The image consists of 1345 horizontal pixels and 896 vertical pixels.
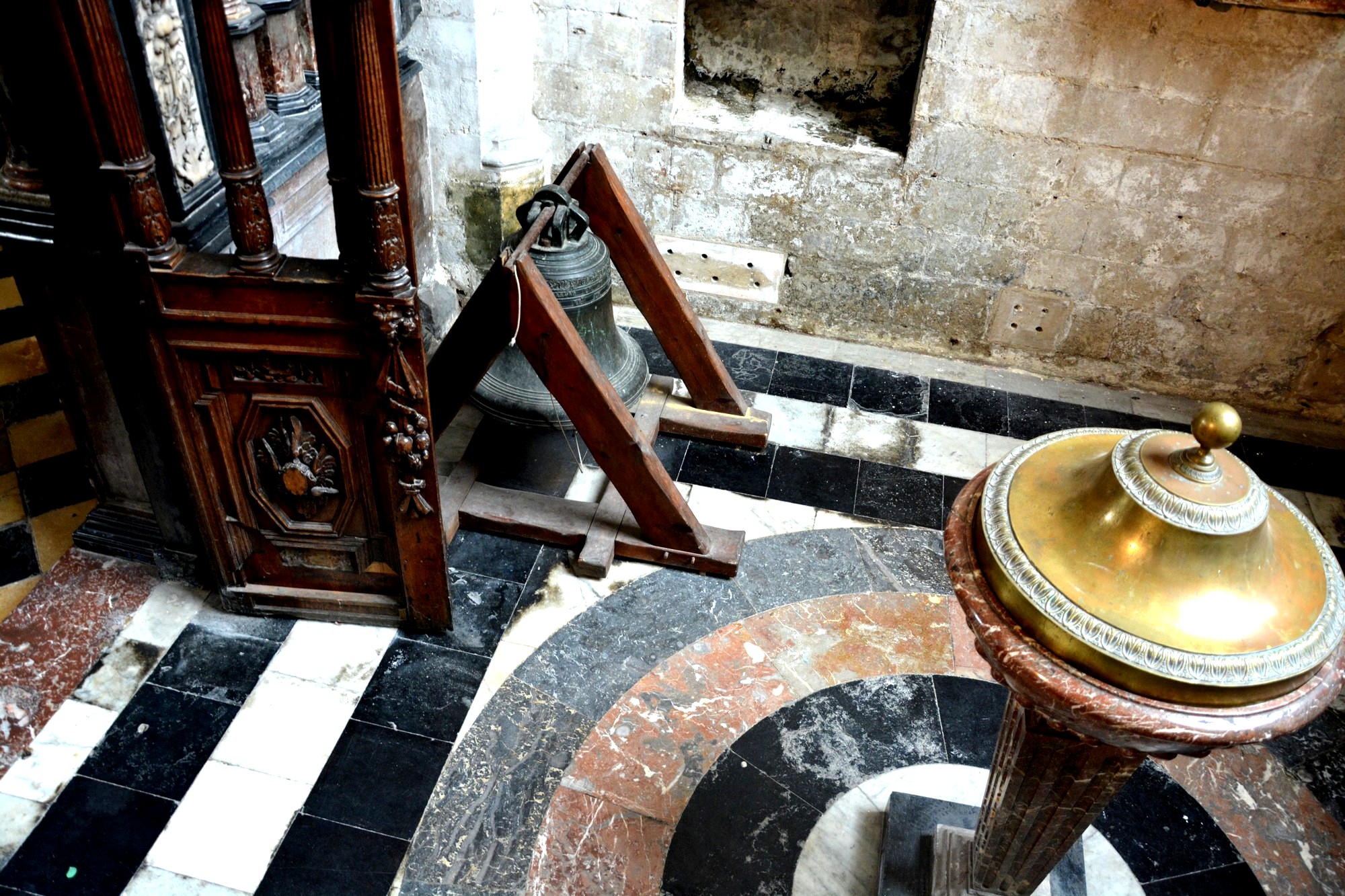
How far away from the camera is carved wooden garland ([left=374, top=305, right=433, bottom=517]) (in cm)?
234

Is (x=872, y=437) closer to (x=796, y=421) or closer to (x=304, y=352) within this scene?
(x=796, y=421)

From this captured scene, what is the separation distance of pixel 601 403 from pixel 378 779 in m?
1.21

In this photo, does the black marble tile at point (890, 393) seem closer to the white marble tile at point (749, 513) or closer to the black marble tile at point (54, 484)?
the white marble tile at point (749, 513)

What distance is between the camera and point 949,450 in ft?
12.8

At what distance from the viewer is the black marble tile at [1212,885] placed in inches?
96.0

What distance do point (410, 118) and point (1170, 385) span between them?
3431 mm

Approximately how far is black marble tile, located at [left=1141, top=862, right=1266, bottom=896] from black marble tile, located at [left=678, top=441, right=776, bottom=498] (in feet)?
5.67

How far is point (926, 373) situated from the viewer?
4.34m

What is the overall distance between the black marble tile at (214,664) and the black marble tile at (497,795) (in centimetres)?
68

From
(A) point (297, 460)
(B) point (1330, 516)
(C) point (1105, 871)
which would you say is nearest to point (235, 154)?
(A) point (297, 460)

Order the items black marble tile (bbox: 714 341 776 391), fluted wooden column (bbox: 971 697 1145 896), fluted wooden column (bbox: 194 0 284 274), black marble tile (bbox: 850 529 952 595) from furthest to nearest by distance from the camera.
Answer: black marble tile (bbox: 714 341 776 391)
black marble tile (bbox: 850 529 952 595)
fluted wooden column (bbox: 194 0 284 274)
fluted wooden column (bbox: 971 697 1145 896)

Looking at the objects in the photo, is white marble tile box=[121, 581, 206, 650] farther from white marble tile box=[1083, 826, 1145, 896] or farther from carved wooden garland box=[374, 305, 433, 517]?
white marble tile box=[1083, 826, 1145, 896]

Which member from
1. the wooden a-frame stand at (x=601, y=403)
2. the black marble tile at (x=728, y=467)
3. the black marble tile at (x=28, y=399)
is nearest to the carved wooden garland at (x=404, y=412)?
the wooden a-frame stand at (x=601, y=403)

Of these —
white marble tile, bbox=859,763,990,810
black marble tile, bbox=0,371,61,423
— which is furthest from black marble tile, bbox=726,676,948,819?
black marble tile, bbox=0,371,61,423
